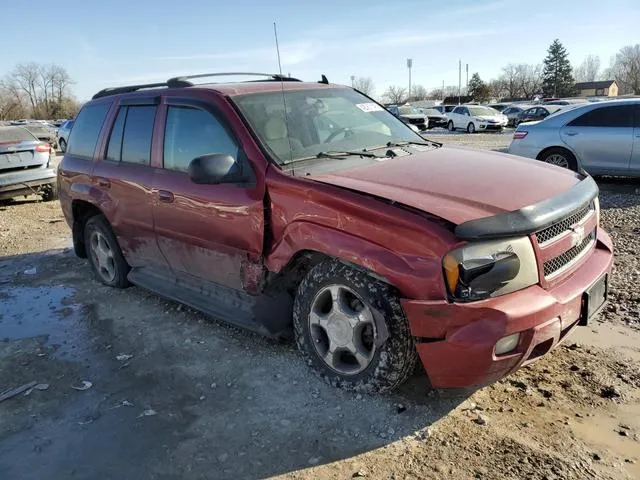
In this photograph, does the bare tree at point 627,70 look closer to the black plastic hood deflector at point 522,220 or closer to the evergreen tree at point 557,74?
the evergreen tree at point 557,74

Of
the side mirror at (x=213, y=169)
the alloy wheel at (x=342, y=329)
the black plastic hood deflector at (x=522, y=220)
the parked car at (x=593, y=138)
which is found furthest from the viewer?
the parked car at (x=593, y=138)

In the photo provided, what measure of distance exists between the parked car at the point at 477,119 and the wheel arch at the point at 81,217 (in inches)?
1083

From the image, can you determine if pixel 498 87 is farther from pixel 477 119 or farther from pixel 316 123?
pixel 316 123

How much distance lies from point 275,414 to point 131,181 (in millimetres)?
2455

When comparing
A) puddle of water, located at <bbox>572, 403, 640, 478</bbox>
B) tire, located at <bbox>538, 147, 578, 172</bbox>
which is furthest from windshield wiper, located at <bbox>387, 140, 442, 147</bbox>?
tire, located at <bbox>538, 147, 578, 172</bbox>

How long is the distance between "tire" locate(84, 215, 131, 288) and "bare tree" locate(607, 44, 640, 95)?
97.9 meters

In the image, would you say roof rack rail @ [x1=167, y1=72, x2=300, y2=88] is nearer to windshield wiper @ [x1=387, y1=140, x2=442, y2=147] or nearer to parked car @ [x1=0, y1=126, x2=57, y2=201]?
windshield wiper @ [x1=387, y1=140, x2=442, y2=147]

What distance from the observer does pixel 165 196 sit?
4.27 metres

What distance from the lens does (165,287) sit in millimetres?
4633

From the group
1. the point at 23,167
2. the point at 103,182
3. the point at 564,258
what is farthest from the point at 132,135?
the point at 23,167

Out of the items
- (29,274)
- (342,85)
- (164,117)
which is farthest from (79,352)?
(342,85)

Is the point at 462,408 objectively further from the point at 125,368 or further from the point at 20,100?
the point at 20,100

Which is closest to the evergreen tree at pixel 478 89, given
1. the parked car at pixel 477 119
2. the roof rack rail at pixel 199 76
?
the parked car at pixel 477 119

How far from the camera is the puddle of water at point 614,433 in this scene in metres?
2.76
